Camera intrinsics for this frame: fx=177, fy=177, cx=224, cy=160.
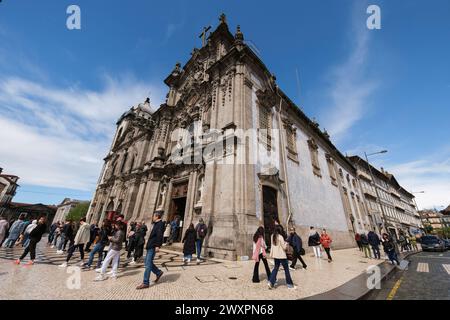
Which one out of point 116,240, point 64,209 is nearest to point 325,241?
point 116,240

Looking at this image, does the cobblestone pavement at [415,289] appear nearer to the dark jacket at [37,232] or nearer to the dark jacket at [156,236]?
the dark jacket at [156,236]

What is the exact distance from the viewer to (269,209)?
33.8 ft

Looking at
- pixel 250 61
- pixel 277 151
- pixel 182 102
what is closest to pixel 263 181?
pixel 277 151

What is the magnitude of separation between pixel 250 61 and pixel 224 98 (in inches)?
150

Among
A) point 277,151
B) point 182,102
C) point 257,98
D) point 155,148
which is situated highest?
point 182,102

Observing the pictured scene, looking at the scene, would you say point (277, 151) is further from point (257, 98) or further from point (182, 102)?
point (182, 102)

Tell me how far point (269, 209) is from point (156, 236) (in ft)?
24.1

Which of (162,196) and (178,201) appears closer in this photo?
(178,201)

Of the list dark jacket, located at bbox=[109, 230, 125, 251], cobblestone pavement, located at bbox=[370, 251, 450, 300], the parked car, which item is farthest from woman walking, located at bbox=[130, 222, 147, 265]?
the parked car

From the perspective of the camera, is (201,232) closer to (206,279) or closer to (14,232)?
(206,279)

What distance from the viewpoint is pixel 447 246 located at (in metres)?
19.7

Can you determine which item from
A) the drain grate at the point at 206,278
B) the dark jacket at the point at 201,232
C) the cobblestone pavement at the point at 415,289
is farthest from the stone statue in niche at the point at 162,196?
the cobblestone pavement at the point at 415,289

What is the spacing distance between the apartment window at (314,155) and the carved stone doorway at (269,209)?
8.94m

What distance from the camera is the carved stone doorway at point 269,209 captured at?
32.0ft
